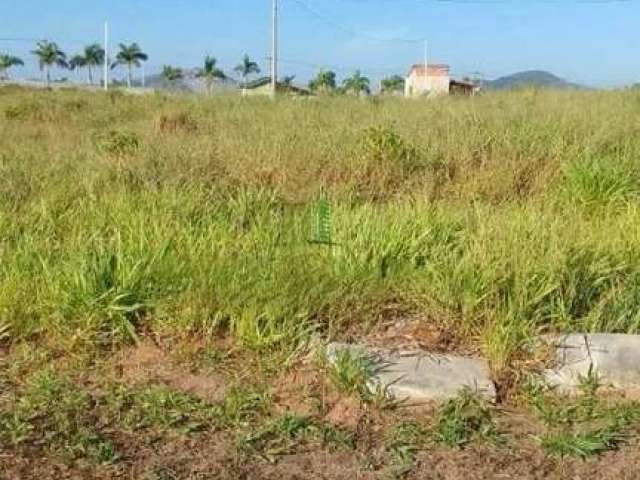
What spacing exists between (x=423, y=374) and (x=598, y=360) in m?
0.76

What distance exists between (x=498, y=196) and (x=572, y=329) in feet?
10.2

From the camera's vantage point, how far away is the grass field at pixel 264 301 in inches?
88.4

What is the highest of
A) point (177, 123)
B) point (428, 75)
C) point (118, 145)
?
point (428, 75)

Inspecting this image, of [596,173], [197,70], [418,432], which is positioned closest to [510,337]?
[418,432]

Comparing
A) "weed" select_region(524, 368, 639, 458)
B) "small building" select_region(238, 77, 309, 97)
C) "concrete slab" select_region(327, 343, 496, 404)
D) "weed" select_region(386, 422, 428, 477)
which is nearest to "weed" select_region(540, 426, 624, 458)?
"weed" select_region(524, 368, 639, 458)

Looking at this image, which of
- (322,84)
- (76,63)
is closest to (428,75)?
(322,84)

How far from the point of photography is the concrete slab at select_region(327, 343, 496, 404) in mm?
2521

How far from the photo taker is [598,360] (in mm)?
2703

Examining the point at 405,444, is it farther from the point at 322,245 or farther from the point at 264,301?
the point at 322,245

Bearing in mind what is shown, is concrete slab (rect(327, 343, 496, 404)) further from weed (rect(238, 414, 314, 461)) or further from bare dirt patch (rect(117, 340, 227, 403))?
bare dirt patch (rect(117, 340, 227, 403))

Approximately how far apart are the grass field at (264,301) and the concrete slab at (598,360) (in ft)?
0.42

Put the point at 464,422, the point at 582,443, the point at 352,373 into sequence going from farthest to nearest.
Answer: the point at 352,373 → the point at 464,422 → the point at 582,443

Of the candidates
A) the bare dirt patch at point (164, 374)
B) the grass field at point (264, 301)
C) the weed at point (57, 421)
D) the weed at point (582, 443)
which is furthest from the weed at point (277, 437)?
the weed at point (582, 443)

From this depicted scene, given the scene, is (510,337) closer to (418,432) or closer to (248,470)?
(418,432)
